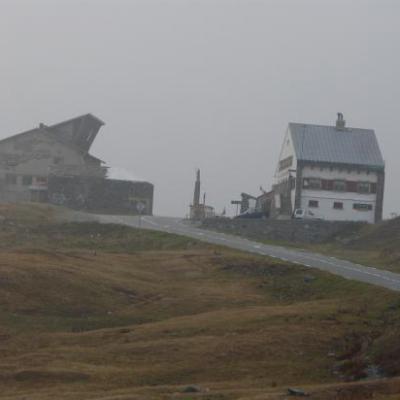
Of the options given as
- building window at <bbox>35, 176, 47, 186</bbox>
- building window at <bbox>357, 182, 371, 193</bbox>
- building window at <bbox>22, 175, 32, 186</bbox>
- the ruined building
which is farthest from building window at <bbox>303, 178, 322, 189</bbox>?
building window at <bbox>22, 175, 32, 186</bbox>

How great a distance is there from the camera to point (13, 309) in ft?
117

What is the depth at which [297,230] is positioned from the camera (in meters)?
71.9

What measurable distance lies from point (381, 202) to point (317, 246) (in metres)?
17.4

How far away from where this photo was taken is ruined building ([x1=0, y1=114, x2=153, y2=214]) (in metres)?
94.5

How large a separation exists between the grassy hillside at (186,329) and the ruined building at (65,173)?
43.4m

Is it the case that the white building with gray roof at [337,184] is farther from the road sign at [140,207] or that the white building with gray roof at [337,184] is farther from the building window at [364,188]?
the road sign at [140,207]

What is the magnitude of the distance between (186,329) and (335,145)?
56.7 m

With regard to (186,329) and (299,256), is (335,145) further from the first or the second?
(186,329)

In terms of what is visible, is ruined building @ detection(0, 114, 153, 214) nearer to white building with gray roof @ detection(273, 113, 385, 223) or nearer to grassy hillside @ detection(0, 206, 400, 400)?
white building with gray roof @ detection(273, 113, 385, 223)

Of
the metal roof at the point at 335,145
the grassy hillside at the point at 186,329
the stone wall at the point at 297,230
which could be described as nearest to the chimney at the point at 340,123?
the metal roof at the point at 335,145

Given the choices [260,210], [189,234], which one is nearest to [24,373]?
[189,234]

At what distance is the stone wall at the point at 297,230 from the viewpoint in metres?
71.6

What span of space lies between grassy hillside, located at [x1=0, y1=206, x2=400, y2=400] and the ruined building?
1708 inches

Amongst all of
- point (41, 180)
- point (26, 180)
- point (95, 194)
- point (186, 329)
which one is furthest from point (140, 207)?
point (186, 329)
